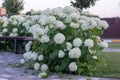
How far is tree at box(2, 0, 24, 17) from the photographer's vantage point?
2294 cm

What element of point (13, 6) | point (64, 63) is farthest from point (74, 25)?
point (13, 6)

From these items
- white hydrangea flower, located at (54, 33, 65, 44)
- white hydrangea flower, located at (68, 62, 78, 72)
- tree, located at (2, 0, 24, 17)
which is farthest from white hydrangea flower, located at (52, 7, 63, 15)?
tree, located at (2, 0, 24, 17)

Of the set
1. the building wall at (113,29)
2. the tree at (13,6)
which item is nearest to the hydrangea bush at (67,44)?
the tree at (13,6)

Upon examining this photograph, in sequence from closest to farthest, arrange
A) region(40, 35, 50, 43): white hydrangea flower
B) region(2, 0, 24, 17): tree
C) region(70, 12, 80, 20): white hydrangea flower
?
1. region(40, 35, 50, 43): white hydrangea flower
2. region(70, 12, 80, 20): white hydrangea flower
3. region(2, 0, 24, 17): tree

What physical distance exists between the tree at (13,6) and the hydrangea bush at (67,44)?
16.3m

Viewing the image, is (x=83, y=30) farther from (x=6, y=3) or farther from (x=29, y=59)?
(x=6, y=3)

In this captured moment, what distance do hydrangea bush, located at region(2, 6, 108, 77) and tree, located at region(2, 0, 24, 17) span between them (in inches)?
643

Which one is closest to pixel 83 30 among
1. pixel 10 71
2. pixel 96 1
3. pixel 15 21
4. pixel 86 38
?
pixel 86 38

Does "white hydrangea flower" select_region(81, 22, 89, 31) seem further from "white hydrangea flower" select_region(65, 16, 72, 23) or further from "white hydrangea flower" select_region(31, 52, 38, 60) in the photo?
"white hydrangea flower" select_region(31, 52, 38, 60)

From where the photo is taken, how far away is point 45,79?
606cm

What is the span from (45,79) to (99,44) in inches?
60.2

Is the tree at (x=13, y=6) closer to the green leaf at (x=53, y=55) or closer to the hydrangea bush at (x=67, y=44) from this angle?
the hydrangea bush at (x=67, y=44)

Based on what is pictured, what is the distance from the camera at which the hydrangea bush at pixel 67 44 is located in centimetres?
638

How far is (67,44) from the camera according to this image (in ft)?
21.0
